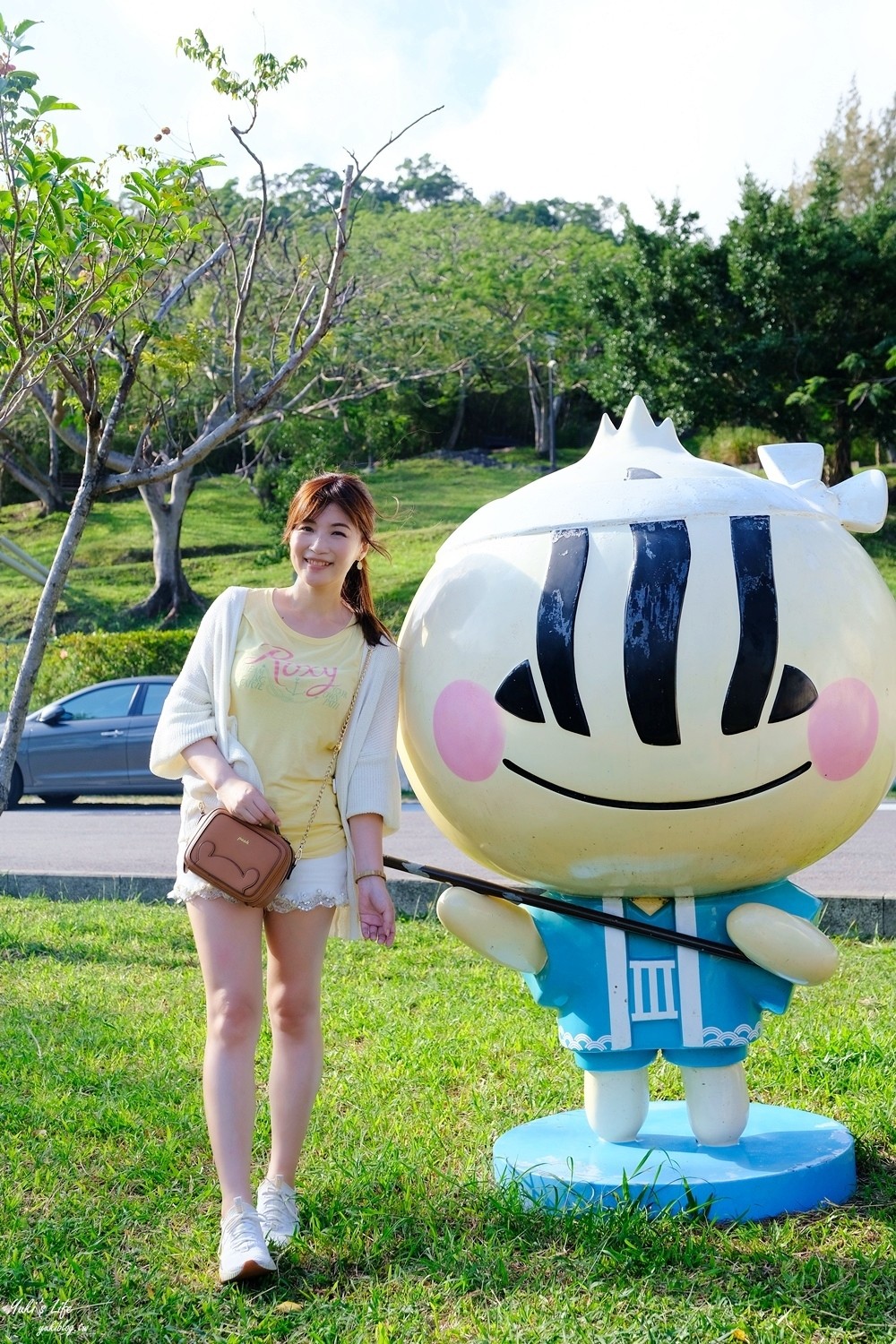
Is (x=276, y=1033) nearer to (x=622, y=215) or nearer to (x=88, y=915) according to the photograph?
(x=88, y=915)

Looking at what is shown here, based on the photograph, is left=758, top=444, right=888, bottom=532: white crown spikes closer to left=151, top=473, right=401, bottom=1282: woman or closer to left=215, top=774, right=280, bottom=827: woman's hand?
left=151, top=473, right=401, bottom=1282: woman

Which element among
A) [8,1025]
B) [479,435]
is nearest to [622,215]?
[479,435]

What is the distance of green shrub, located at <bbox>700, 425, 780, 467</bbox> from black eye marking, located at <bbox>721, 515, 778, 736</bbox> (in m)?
23.0

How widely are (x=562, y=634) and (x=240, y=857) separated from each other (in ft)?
3.04

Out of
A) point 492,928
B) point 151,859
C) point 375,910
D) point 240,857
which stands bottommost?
point 151,859

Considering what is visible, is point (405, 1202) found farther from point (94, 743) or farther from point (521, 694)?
point (94, 743)

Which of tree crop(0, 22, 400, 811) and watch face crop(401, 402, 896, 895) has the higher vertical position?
tree crop(0, 22, 400, 811)

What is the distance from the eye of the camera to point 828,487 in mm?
3691

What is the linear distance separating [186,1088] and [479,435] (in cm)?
4003

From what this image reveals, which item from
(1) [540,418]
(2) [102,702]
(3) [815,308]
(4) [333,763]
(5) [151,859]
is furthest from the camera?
(1) [540,418]

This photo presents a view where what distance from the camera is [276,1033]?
10.9 ft

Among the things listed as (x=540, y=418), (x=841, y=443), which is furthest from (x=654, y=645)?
(x=540, y=418)

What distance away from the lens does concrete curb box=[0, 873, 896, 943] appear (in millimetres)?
6418

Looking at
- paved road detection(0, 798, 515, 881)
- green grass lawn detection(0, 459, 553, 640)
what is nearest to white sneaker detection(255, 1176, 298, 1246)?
paved road detection(0, 798, 515, 881)
